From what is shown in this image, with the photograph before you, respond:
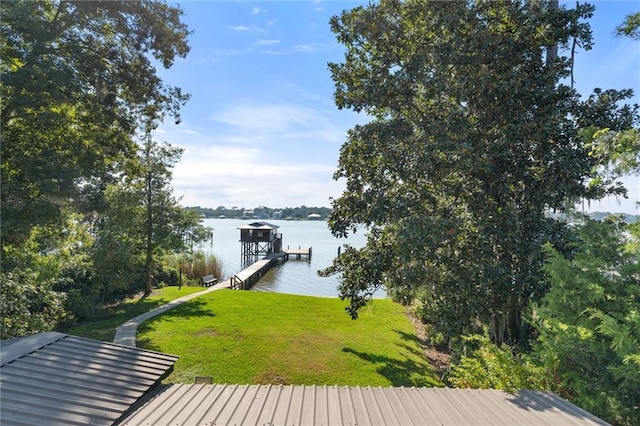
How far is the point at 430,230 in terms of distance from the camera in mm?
8031

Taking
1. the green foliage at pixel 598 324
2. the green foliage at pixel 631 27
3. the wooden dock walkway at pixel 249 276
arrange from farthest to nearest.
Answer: the wooden dock walkway at pixel 249 276 → the green foliage at pixel 631 27 → the green foliage at pixel 598 324

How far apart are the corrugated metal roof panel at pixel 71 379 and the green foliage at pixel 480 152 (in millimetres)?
6070

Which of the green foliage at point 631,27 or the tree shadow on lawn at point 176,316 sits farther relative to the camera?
the tree shadow on lawn at point 176,316

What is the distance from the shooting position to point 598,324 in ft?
17.1

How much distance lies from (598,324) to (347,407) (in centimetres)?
416

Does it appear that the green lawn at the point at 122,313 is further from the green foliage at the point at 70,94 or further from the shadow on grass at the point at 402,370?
the shadow on grass at the point at 402,370

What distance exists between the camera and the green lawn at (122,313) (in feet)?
38.9

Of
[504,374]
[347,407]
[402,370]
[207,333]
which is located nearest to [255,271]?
[207,333]

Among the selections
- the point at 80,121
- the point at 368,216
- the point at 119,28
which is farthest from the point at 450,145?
the point at 80,121

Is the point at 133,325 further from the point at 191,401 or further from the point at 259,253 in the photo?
the point at 259,253

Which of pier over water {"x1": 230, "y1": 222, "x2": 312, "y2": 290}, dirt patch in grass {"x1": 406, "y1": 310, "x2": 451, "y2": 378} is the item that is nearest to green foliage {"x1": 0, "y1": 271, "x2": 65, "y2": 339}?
dirt patch in grass {"x1": 406, "y1": 310, "x2": 451, "y2": 378}

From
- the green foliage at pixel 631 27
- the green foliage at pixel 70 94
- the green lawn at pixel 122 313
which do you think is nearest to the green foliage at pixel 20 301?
the green foliage at pixel 70 94

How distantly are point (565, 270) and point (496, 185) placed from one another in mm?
3386

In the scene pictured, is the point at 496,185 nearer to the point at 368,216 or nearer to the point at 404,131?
the point at 404,131
